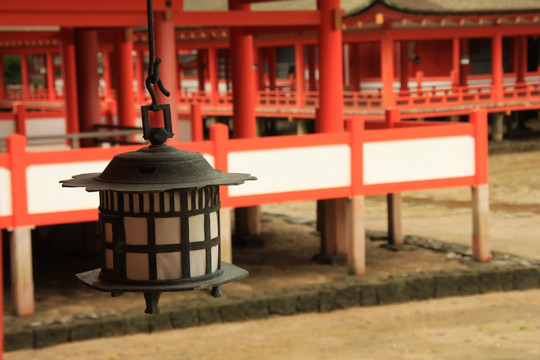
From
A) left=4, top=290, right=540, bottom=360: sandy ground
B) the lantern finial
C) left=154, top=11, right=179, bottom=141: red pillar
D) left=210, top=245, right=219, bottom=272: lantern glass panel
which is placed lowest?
left=4, top=290, right=540, bottom=360: sandy ground

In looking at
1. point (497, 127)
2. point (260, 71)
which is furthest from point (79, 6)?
point (260, 71)

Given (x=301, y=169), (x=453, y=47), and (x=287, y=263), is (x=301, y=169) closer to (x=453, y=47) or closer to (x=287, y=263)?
(x=287, y=263)

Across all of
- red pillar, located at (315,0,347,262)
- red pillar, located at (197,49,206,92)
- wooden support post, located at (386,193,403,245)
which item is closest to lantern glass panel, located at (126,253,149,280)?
red pillar, located at (315,0,347,262)

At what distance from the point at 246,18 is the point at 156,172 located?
467 inches

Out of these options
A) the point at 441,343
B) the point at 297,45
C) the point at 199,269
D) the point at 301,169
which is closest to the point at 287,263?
the point at 301,169

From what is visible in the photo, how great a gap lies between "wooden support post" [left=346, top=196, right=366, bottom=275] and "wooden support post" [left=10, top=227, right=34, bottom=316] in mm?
4907

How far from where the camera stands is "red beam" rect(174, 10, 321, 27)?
51.7 ft

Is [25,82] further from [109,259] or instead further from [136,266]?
[136,266]

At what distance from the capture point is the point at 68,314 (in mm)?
13883

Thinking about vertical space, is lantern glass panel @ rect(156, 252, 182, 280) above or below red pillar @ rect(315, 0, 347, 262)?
below

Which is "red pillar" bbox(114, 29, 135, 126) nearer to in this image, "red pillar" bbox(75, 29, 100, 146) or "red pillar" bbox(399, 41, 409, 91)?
"red pillar" bbox(75, 29, 100, 146)

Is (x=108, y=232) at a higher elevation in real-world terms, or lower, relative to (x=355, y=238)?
higher

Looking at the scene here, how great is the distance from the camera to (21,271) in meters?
13.7

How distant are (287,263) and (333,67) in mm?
3333
